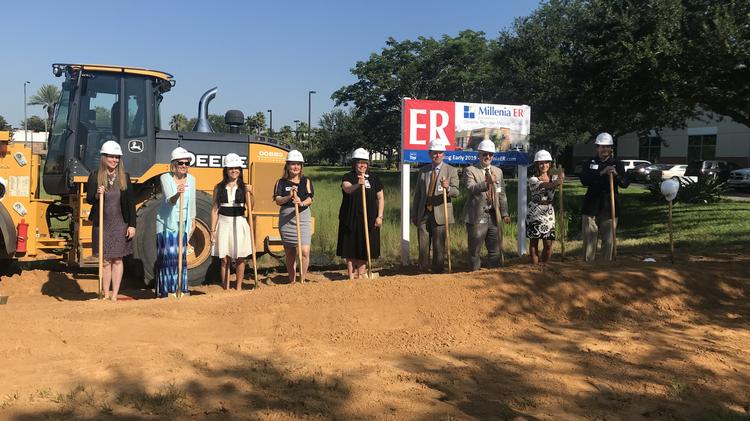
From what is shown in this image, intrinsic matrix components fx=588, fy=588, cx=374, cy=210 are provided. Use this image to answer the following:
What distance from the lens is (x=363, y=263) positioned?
7820 millimetres

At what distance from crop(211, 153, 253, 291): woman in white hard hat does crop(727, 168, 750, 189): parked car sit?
26.2m

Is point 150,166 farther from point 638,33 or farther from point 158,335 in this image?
point 638,33

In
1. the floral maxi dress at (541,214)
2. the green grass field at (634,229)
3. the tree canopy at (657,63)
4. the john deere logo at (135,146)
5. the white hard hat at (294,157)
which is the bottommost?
the green grass field at (634,229)

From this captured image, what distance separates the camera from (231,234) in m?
6.88

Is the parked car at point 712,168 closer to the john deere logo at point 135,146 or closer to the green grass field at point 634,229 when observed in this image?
the green grass field at point 634,229

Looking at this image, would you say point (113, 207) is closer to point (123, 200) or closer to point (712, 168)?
point (123, 200)

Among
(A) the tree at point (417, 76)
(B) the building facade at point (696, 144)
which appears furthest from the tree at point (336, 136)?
(B) the building facade at point (696, 144)

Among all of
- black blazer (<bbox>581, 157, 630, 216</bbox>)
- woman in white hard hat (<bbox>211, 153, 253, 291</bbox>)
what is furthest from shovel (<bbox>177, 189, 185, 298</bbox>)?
black blazer (<bbox>581, 157, 630, 216</bbox>)

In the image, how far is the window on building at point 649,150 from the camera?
42625 millimetres

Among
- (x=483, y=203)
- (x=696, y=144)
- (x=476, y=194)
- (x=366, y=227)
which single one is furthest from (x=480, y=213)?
(x=696, y=144)

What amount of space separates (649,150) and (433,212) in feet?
135

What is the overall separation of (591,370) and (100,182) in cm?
503

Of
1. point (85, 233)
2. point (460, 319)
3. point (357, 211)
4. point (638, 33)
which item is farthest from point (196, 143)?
point (638, 33)

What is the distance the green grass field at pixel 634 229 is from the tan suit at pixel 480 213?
2.12 meters
